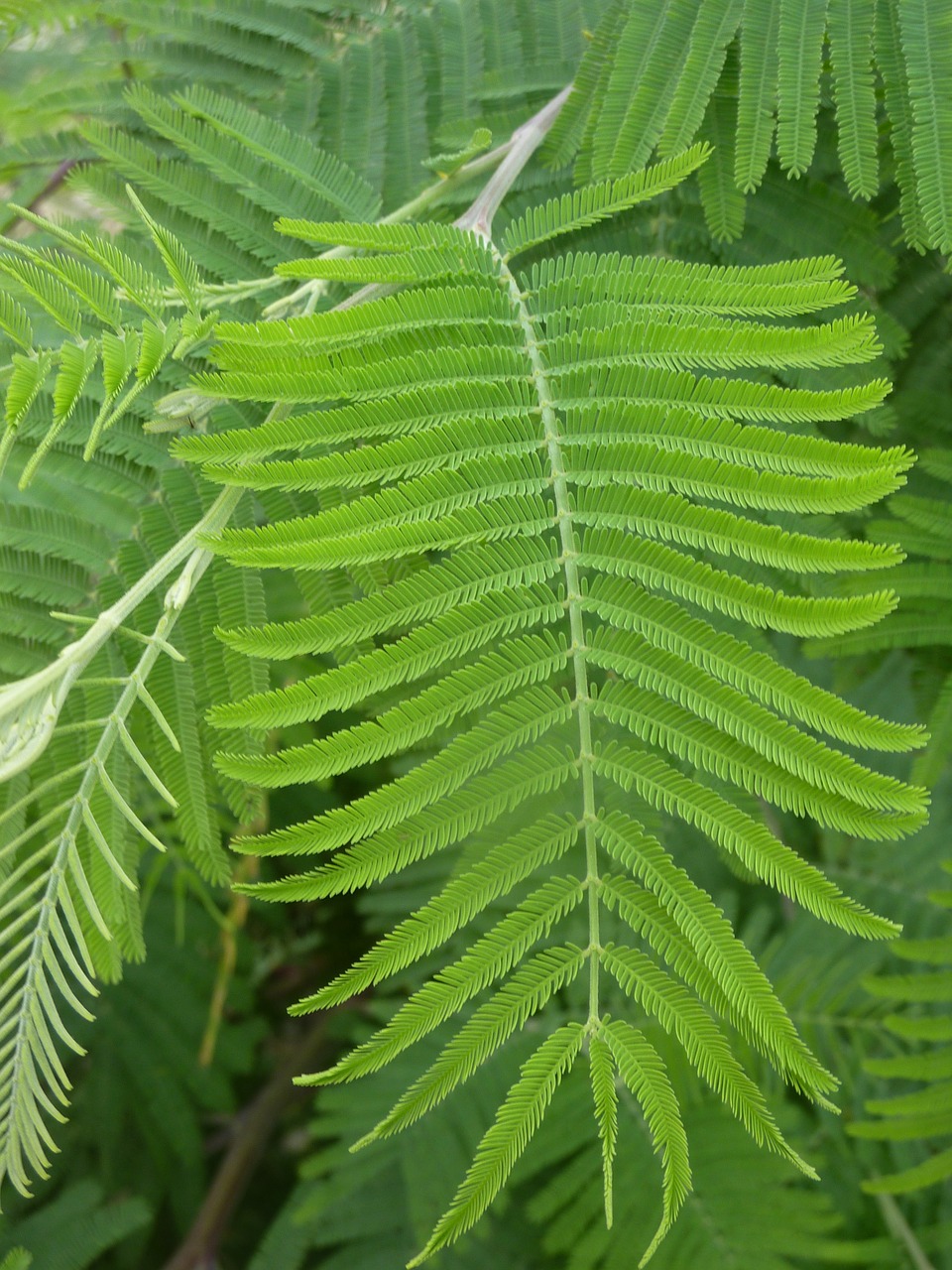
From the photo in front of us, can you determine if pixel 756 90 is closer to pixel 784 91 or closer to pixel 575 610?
pixel 784 91

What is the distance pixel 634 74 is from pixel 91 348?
770 mm

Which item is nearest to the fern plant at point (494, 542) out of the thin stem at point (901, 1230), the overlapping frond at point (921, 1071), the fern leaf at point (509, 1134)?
the fern leaf at point (509, 1134)

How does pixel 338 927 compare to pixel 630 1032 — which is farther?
pixel 338 927

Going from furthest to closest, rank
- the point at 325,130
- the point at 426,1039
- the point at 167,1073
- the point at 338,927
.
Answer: the point at 338,927 → the point at 167,1073 → the point at 426,1039 → the point at 325,130

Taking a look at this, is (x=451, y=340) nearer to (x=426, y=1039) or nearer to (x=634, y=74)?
(x=634, y=74)

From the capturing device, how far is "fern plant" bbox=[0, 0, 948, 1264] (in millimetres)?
800

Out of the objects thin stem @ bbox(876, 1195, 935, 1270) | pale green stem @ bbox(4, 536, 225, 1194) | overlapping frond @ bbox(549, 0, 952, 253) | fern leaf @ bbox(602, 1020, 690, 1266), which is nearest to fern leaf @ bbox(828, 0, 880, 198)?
overlapping frond @ bbox(549, 0, 952, 253)

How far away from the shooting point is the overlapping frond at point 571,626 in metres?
0.79

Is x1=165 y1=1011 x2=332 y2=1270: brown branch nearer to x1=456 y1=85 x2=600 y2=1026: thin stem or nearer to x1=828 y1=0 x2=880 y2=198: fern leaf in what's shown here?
x1=456 y1=85 x2=600 y2=1026: thin stem

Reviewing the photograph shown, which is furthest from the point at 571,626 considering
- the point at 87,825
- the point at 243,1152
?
the point at 243,1152

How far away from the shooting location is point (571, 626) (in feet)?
2.82

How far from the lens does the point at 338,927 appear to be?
2.37 meters

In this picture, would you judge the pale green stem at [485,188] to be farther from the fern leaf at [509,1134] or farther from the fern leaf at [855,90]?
the fern leaf at [509,1134]

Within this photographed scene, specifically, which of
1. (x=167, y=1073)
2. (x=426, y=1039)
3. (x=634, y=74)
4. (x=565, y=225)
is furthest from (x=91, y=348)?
(x=167, y=1073)
